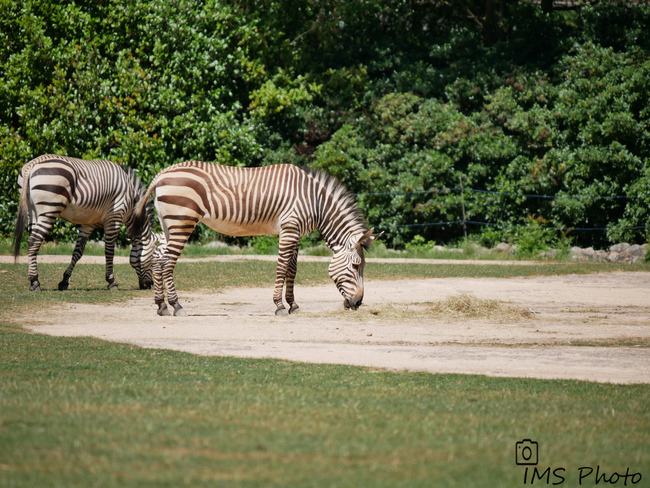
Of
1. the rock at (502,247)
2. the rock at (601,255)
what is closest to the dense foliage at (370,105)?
the rock at (502,247)

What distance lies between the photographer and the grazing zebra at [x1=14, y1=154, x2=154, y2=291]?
13703 millimetres

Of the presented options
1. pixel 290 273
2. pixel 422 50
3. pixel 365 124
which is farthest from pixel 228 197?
pixel 422 50

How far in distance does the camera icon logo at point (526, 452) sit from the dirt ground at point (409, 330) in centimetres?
250

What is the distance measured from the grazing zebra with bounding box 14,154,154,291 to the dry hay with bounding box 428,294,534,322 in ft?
18.7

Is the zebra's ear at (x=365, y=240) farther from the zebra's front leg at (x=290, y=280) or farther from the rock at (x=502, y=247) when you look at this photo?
the rock at (x=502, y=247)

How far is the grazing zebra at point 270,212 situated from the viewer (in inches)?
450

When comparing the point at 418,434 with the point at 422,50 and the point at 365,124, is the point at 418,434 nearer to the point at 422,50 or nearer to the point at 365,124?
the point at 365,124

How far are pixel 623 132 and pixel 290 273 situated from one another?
46.1 ft

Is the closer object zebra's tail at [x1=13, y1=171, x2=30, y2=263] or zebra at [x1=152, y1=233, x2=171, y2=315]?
zebra at [x1=152, y1=233, x2=171, y2=315]

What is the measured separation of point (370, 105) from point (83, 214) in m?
14.1

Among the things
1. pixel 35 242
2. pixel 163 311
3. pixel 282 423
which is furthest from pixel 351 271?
pixel 282 423

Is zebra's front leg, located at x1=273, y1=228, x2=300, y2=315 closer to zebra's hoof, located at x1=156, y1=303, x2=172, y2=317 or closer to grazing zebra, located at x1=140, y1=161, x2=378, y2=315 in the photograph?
grazing zebra, located at x1=140, y1=161, x2=378, y2=315

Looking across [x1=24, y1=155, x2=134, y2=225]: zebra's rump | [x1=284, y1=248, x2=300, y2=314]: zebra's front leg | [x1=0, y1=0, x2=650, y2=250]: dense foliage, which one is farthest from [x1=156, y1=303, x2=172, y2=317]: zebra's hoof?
[x1=0, y1=0, x2=650, y2=250]: dense foliage

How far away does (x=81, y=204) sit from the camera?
14133mm
